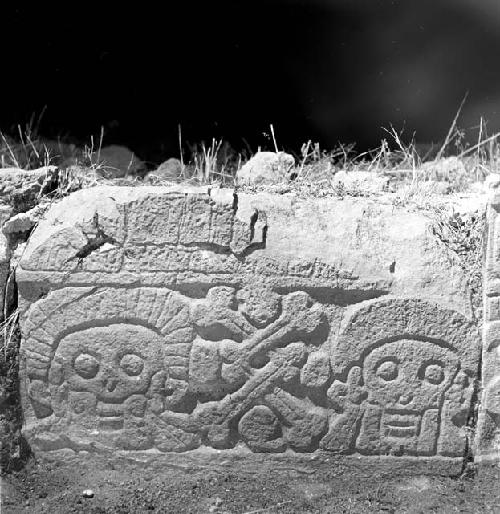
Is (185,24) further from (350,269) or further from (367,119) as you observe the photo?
(350,269)

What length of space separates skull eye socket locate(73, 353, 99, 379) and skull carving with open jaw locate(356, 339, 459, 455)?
0.97 m

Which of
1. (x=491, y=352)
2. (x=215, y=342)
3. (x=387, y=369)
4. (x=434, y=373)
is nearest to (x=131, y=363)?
(x=215, y=342)

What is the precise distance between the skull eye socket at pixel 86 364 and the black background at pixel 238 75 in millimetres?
1687

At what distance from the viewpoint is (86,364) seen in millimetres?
2979

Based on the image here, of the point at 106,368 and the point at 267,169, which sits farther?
the point at 267,169

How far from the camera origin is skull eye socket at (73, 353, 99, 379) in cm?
298

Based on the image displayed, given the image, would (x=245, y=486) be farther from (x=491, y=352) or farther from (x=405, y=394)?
(x=491, y=352)

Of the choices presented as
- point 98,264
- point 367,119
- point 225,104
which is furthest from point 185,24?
point 98,264

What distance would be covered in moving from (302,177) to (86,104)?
4.70ft

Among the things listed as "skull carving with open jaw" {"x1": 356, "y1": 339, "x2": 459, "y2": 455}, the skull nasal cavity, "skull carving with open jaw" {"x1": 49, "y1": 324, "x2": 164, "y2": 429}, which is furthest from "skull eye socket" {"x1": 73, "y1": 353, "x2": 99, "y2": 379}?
the skull nasal cavity

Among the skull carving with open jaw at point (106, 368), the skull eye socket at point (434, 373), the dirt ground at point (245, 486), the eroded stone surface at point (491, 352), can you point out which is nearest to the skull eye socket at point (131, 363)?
the skull carving with open jaw at point (106, 368)

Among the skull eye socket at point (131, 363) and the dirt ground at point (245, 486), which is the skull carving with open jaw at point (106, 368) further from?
the dirt ground at point (245, 486)

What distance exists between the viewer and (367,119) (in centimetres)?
425

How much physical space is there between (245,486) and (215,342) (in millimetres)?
550
